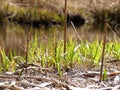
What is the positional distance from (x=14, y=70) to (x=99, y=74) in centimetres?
66

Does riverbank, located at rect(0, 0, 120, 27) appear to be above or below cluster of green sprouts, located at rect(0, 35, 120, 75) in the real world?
below

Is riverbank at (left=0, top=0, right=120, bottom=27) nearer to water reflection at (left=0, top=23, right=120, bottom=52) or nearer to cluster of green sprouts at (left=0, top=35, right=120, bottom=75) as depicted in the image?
water reflection at (left=0, top=23, right=120, bottom=52)

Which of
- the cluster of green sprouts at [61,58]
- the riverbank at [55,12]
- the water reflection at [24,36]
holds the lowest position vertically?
the riverbank at [55,12]

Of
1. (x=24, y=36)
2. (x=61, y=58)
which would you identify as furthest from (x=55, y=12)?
(x=61, y=58)

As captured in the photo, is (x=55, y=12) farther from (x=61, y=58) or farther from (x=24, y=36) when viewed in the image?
(x=61, y=58)

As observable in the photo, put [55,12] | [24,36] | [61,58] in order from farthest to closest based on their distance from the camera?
[55,12] < [24,36] < [61,58]

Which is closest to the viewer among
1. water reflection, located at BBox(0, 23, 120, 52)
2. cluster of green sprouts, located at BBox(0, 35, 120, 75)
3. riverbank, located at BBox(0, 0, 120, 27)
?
cluster of green sprouts, located at BBox(0, 35, 120, 75)

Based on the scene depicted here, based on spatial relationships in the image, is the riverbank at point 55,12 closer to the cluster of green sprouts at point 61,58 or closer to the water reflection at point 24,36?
the water reflection at point 24,36

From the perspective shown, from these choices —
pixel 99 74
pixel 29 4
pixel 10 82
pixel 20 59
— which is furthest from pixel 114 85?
pixel 29 4

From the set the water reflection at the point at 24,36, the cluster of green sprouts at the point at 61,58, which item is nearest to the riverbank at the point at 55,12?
the water reflection at the point at 24,36

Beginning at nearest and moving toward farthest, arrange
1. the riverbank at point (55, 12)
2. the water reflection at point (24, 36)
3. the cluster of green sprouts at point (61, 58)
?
1. the cluster of green sprouts at point (61, 58)
2. the water reflection at point (24, 36)
3. the riverbank at point (55, 12)

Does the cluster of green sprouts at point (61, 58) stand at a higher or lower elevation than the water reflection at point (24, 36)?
higher

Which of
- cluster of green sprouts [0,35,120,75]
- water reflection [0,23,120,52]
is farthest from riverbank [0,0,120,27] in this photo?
cluster of green sprouts [0,35,120,75]

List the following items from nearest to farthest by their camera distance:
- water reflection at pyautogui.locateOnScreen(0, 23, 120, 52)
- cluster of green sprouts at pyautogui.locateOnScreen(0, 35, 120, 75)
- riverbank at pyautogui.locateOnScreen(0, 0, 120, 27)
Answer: cluster of green sprouts at pyautogui.locateOnScreen(0, 35, 120, 75)
water reflection at pyautogui.locateOnScreen(0, 23, 120, 52)
riverbank at pyautogui.locateOnScreen(0, 0, 120, 27)
